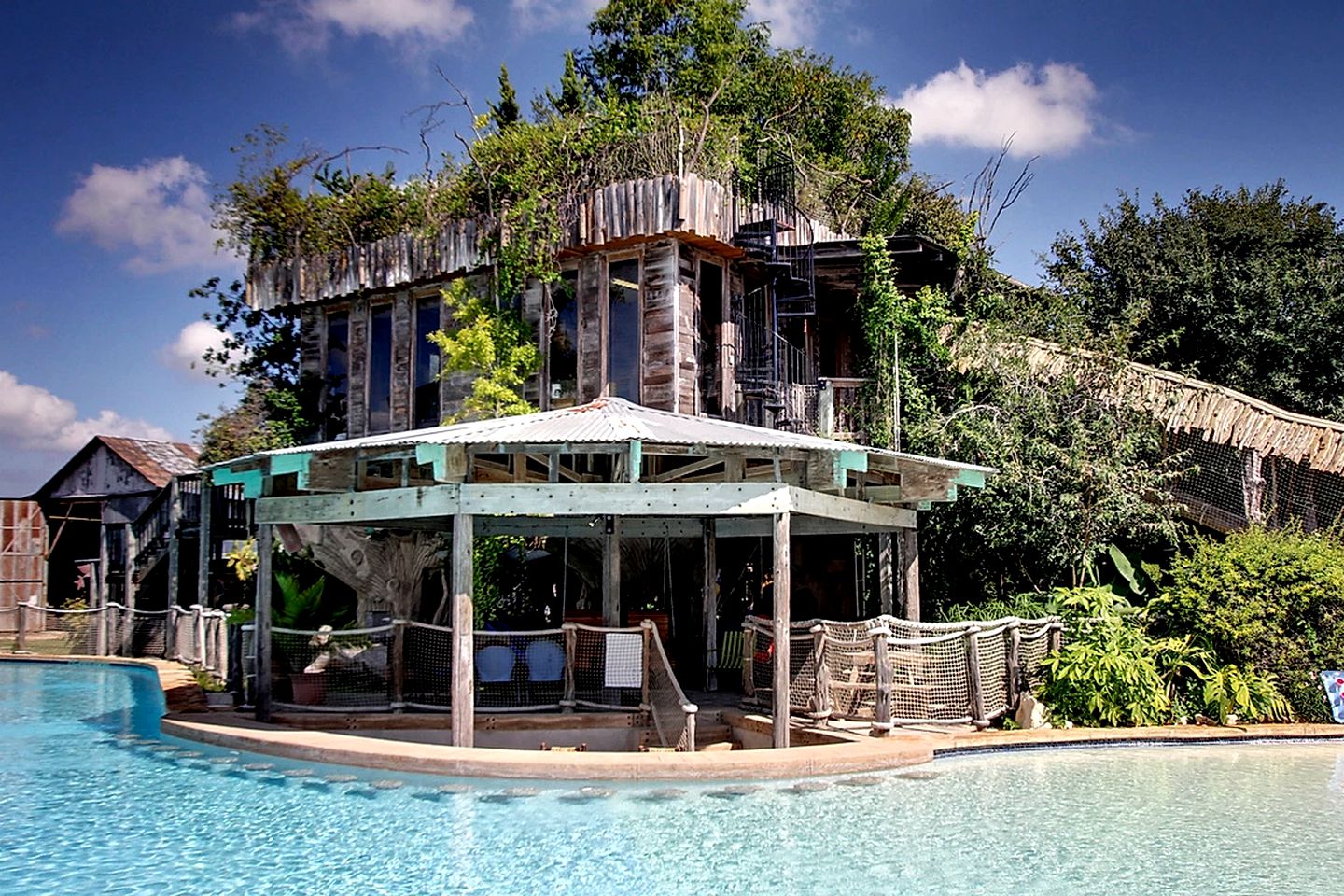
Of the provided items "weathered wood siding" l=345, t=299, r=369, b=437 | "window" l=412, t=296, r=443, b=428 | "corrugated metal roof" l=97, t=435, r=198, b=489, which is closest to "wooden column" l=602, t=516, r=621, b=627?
"window" l=412, t=296, r=443, b=428

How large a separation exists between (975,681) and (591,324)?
818cm

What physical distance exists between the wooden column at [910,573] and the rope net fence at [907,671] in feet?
2.36

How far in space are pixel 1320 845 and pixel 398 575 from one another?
12.1 m

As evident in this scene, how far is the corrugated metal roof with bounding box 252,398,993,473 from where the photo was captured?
10.5 metres

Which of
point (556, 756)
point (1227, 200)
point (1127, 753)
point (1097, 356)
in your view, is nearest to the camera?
point (556, 756)

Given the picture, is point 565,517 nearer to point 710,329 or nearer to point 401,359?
point 710,329

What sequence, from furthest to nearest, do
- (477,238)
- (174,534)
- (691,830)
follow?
(174,534)
(477,238)
(691,830)

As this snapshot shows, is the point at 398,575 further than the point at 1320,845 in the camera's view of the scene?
Yes

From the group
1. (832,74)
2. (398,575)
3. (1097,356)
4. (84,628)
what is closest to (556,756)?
(398,575)

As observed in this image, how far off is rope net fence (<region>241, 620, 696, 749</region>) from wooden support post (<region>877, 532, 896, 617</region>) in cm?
374

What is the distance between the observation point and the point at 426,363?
63.2 feet

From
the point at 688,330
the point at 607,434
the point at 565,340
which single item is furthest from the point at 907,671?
the point at 565,340

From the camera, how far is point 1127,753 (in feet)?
36.9

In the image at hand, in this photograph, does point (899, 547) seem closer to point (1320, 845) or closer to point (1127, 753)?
point (1127, 753)
